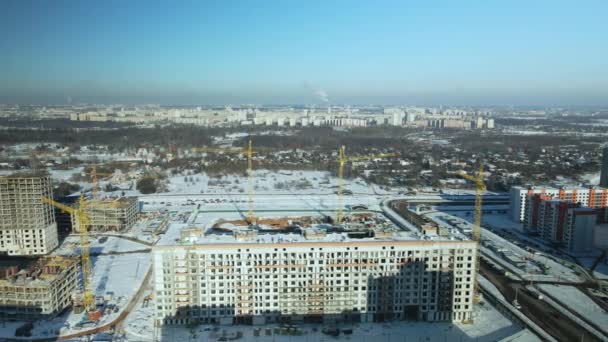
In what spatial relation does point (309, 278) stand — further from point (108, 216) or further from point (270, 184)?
point (270, 184)

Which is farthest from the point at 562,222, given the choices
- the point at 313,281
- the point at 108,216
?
the point at 108,216

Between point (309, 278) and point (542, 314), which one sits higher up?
point (309, 278)

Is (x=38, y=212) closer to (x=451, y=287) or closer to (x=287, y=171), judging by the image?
(x=451, y=287)

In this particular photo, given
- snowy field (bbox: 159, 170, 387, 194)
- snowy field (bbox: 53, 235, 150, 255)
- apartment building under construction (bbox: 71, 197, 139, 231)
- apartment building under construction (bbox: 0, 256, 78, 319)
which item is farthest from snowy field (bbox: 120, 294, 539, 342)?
snowy field (bbox: 159, 170, 387, 194)

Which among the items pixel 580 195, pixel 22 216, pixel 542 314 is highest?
pixel 580 195

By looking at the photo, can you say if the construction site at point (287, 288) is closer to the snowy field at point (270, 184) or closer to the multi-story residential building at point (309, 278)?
the multi-story residential building at point (309, 278)

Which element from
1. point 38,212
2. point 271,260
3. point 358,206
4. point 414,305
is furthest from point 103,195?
point 414,305
